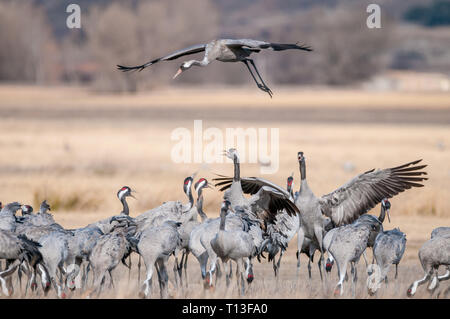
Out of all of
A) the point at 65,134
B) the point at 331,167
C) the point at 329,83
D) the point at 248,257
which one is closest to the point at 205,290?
the point at 248,257

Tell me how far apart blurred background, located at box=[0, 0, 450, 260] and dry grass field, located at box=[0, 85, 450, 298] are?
5 centimetres

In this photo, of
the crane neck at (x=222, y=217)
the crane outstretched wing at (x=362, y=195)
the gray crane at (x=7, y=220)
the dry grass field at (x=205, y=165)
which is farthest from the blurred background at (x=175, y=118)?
the crane neck at (x=222, y=217)

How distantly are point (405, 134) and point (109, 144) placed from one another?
11.2m

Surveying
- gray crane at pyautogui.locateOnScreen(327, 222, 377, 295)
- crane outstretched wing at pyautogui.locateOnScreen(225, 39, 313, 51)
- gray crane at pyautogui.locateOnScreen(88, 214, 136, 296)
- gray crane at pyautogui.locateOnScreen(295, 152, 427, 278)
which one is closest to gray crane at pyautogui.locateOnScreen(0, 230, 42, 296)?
gray crane at pyautogui.locateOnScreen(88, 214, 136, 296)

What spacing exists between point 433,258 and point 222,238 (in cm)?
246

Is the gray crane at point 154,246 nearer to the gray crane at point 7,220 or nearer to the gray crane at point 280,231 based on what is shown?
the gray crane at point 7,220

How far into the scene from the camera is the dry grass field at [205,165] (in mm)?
13602

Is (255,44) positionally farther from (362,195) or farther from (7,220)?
(7,220)

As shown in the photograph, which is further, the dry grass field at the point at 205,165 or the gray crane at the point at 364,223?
the dry grass field at the point at 205,165

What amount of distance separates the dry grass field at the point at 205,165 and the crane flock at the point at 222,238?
0.34m

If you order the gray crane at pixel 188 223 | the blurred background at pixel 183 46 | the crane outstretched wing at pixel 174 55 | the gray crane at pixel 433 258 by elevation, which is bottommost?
the gray crane at pixel 433 258

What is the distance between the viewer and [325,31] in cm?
10669

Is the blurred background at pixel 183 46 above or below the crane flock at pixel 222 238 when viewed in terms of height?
above

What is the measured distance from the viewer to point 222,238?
10.5m
